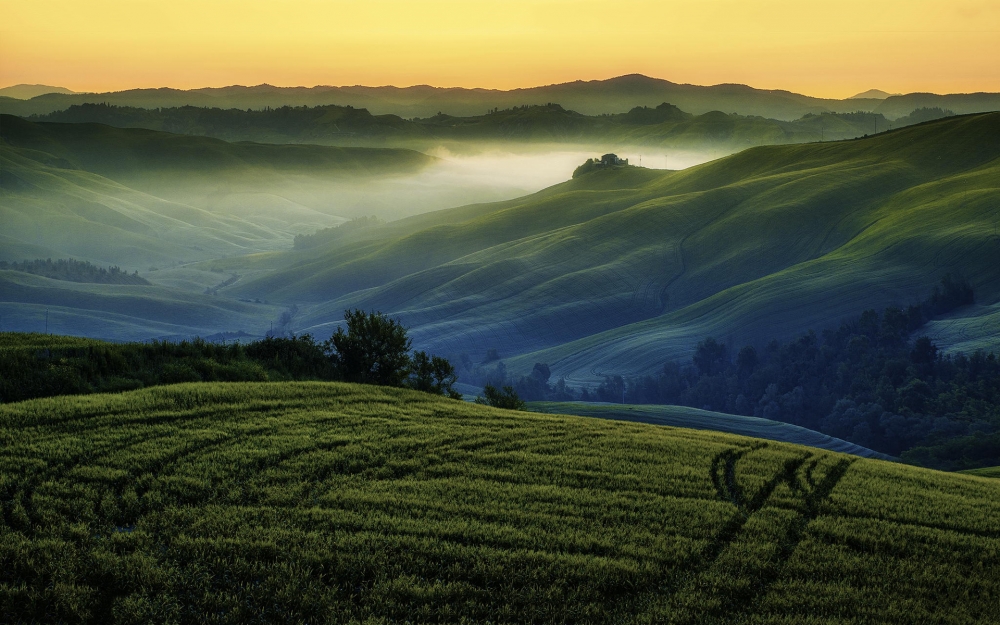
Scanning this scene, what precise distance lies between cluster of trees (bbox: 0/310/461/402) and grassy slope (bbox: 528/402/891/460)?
280 ft

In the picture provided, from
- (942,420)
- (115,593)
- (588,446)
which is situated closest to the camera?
(115,593)

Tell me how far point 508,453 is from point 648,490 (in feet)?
16.6

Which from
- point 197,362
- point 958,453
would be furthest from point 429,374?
point 958,453

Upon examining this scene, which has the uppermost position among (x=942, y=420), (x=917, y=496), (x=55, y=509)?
(x=55, y=509)

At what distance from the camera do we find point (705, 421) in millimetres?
132500

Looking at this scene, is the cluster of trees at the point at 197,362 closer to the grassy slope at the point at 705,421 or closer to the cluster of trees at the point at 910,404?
the grassy slope at the point at 705,421

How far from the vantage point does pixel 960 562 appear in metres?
19.3

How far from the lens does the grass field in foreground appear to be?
15539 mm

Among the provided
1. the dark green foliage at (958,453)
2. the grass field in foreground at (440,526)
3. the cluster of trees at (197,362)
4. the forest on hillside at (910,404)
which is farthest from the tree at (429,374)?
the forest on hillside at (910,404)

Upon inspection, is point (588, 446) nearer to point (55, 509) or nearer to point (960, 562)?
point (960, 562)

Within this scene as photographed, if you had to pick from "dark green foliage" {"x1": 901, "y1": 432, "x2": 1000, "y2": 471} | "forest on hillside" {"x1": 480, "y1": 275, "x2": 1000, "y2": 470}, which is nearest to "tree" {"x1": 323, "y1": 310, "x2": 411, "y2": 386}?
"dark green foliage" {"x1": 901, "y1": 432, "x2": 1000, "y2": 471}

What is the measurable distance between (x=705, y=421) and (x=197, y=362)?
356 feet

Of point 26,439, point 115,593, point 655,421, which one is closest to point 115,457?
point 26,439

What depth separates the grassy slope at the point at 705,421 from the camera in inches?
5153
